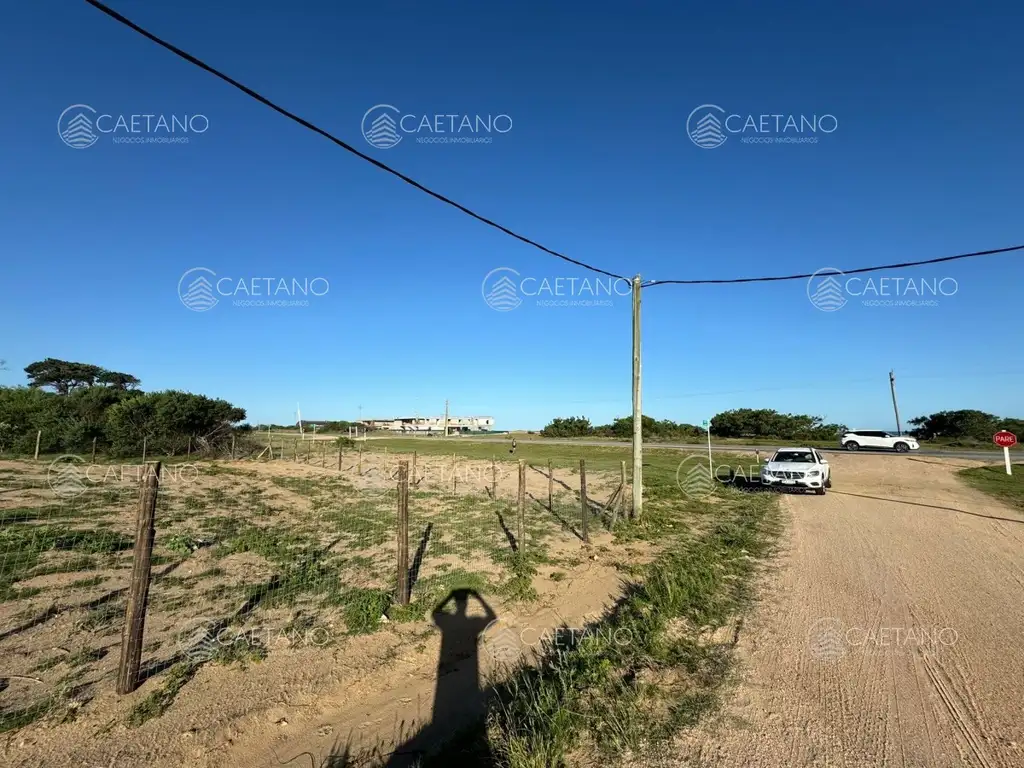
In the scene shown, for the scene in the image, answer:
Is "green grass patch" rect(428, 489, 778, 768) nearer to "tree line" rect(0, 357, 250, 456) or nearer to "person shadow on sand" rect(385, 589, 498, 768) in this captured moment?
"person shadow on sand" rect(385, 589, 498, 768)

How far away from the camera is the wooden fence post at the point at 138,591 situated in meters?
4.48

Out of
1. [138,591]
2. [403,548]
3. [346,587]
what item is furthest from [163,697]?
[346,587]

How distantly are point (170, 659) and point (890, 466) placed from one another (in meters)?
31.3

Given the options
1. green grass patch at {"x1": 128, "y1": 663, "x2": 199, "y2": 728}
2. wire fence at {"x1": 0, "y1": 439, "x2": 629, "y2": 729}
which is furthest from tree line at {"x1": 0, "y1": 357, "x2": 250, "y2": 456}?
green grass patch at {"x1": 128, "y1": 663, "x2": 199, "y2": 728}

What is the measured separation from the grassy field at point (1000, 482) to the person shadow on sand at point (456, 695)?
1559 cm

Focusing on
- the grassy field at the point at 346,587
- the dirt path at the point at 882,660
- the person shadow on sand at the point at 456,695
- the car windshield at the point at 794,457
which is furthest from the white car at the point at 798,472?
the person shadow on sand at the point at 456,695

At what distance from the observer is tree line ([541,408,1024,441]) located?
158 feet

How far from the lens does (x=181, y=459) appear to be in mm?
26234

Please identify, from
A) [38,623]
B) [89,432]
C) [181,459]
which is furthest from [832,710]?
[89,432]

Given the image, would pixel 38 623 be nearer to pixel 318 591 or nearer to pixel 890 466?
pixel 318 591

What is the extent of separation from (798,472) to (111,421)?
33199 mm

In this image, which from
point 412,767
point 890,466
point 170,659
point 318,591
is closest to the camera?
point 412,767

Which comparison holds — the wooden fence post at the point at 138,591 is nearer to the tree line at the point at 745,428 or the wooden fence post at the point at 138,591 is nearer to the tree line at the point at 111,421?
the tree line at the point at 111,421

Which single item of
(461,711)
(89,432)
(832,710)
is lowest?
(461,711)
